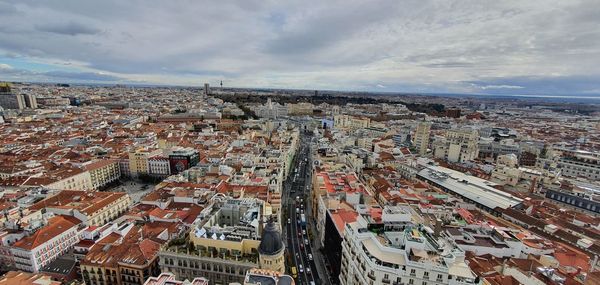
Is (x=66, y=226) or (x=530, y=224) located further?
(x=530, y=224)

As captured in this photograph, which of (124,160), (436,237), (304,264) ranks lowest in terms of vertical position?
(304,264)

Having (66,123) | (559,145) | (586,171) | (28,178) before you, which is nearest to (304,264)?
(28,178)

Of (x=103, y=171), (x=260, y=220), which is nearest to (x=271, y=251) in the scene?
(x=260, y=220)

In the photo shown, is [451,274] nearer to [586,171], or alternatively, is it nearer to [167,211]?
[167,211]

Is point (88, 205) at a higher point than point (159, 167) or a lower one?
higher

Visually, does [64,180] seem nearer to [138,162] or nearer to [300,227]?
[138,162]

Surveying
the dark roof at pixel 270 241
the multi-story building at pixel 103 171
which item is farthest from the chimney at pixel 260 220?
the multi-story building at pixel 103 171
